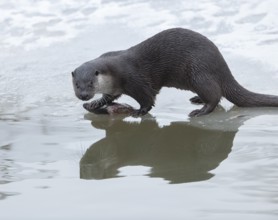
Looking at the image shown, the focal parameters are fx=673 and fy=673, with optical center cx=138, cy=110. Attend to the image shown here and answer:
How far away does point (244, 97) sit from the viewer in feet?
12.9

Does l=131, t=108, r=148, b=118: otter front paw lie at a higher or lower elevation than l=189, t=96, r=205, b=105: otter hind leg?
lower

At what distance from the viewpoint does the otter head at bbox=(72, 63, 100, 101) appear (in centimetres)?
382

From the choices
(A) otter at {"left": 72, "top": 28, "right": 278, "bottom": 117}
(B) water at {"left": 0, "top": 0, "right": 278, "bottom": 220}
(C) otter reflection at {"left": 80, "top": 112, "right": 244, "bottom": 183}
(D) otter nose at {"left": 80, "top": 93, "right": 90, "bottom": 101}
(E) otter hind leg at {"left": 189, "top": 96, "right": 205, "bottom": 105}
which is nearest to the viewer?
(B) water at {"left": 0, "top": 0, "right": 278, "bottom": 220}

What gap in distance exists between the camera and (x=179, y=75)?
405 cm

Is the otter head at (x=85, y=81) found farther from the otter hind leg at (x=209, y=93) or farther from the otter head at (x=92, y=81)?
the otter hind leg at (x=209, y=93)

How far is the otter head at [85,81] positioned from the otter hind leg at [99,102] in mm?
60

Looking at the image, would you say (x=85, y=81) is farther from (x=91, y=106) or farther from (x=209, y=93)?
(x=209, y=93)

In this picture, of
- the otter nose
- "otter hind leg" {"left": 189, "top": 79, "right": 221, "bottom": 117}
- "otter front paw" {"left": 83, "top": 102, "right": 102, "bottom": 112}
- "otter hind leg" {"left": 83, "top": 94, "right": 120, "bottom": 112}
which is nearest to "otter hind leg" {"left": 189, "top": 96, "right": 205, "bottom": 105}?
"otter hind leg" {"left": 189, "top": 79, "right": 221, "bottom": 117}

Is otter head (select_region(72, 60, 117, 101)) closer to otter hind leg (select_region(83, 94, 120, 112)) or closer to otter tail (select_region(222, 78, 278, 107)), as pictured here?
otter hind leg (select_region(83, 94, 120, 112))

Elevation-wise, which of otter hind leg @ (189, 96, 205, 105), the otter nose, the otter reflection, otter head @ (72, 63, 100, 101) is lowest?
the otter reflection

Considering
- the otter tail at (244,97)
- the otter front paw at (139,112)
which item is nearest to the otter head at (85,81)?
the otter front paw at (139,112)

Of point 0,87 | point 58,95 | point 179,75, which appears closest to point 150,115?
point 179,75

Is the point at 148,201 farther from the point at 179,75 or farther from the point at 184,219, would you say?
the point at 179,75

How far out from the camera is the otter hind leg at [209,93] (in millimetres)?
3846
